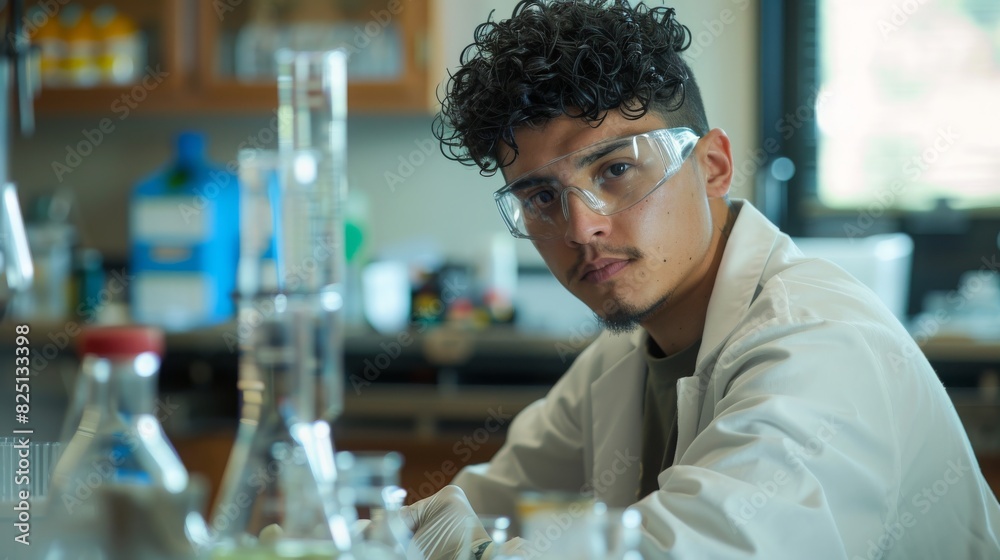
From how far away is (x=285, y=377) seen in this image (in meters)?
0.75

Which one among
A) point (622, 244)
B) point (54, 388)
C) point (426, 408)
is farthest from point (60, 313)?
point (622, 244)

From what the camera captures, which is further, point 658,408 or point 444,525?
point 658,408

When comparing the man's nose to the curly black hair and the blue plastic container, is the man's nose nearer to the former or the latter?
the curly black hair

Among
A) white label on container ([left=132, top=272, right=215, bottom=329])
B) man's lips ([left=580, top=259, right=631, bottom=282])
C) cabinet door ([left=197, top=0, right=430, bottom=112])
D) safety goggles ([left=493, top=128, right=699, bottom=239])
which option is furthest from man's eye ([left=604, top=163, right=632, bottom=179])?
white label on container ([left=132, top=272, right=215, bottom=329])

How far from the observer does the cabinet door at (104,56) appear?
3.20 meters

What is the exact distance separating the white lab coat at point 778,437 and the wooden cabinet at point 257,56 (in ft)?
5.39

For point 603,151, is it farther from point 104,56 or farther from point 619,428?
point 104,56

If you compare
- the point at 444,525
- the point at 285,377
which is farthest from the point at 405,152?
the point at 285,377

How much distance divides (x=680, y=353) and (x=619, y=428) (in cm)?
15

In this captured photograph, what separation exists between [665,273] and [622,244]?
0.30 feet

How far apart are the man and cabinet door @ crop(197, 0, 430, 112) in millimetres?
1424

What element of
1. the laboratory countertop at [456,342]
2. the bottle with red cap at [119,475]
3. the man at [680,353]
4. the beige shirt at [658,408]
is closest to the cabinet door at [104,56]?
the laboratory countertop at [456,342]

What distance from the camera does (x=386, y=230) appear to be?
3.36m

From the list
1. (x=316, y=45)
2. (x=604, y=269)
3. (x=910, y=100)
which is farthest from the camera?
(x=316, y=45)
